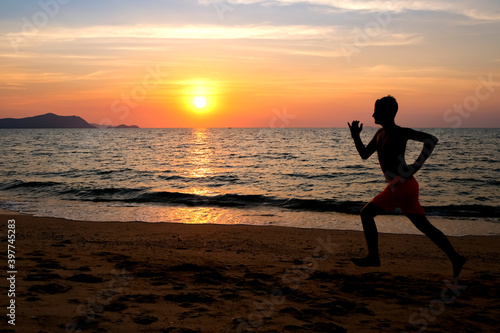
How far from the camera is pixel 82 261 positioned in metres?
6.05

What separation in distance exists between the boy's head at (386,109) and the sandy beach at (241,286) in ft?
6.89

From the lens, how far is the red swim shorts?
4348mm

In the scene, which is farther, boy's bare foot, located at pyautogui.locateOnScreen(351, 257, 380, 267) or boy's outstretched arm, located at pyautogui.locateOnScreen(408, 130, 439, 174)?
boy's bare foot, located at pyautogui.locateOnScreen(351, 257, 380, 267)

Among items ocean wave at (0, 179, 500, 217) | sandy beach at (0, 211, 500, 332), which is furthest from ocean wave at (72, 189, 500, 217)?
sandy beach at (0, 211, 500, 332)

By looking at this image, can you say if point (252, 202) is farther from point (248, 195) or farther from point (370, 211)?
point (370, 211)

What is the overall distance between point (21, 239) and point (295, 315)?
637 cm

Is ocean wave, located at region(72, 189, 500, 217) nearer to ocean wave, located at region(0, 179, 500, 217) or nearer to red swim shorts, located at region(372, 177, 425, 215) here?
ocean wave, located at region(0, 179, 500, 217)

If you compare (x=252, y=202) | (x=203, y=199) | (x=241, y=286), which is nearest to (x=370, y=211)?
(x=241, y=286)

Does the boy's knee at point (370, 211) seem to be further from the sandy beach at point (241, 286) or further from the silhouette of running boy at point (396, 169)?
the sandy beach at point (241, 286)

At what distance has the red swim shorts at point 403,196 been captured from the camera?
435cm

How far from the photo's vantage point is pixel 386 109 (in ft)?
14.9

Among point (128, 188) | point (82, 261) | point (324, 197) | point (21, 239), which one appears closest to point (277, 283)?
point (82, 261)

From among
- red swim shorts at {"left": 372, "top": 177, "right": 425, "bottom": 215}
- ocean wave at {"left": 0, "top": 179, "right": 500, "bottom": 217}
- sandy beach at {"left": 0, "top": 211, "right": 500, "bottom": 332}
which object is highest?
red swim shorts at {"left": 372, "top": 177, "right": 425, "bottom": 215}

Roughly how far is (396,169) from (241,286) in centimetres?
238
